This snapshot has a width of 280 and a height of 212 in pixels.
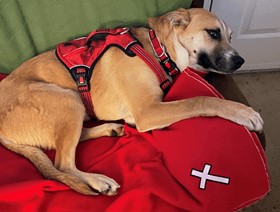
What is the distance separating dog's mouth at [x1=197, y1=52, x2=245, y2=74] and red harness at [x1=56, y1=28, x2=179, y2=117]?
16 centimetres

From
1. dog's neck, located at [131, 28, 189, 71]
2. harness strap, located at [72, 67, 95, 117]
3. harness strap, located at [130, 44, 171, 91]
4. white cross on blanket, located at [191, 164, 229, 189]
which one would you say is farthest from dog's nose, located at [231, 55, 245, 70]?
harness strap, located at [72, 67, 95, 117]

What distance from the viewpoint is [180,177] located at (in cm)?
138

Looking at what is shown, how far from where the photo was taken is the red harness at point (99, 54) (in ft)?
5.37

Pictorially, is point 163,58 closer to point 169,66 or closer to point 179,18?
point 169,66

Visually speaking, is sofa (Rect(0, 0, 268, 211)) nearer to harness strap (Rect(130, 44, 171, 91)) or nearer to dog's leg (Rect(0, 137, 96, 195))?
dog's leg (Rect(0, 137, 96, 195))

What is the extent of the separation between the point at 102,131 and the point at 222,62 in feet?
2.29

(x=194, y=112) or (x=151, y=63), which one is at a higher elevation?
(x=151, y=63)

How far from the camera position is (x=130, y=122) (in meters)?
1.76

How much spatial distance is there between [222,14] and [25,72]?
1.43 meters

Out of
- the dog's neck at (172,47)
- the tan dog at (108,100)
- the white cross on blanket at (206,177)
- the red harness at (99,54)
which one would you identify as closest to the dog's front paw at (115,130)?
the tan dog at (108,100)

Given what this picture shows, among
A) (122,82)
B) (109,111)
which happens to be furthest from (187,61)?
(109,111)

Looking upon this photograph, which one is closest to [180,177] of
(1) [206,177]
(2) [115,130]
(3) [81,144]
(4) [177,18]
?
(1) [206,177]

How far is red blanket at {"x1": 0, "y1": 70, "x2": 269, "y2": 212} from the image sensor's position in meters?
1.31

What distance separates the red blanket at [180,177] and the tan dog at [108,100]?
0.06m
